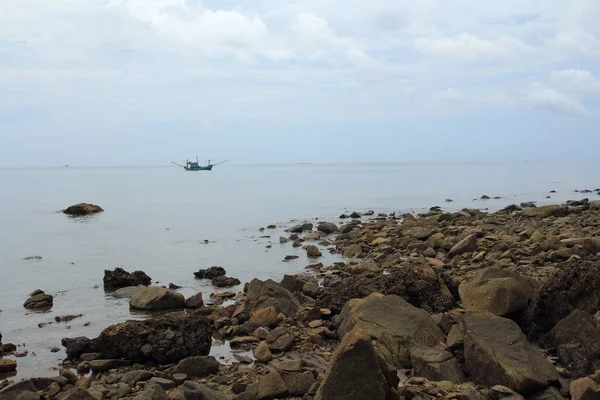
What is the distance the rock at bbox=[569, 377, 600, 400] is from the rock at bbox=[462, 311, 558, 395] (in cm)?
34

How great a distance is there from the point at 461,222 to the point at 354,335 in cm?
2073

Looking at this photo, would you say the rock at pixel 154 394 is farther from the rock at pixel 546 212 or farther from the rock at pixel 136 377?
the rock at pixel 546 212

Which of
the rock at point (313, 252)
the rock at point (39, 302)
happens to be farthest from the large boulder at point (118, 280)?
the rock at point (313, 252)

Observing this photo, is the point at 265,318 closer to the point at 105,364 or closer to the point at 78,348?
the point at 105,364

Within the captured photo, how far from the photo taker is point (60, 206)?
58.7m

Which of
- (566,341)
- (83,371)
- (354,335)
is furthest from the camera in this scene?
(83,371)

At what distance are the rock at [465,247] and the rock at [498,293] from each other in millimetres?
7471

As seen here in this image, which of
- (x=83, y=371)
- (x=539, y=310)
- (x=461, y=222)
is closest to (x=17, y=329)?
(x=83, y=371)

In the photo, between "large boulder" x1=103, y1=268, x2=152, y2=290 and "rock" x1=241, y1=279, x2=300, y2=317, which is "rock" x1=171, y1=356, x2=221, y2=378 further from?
"large boulder" x1=103, y1=268, x2=152, y2=290

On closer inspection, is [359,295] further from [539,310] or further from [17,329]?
[17,329]

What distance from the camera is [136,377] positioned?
8.35 m

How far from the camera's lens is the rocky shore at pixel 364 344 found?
6.69 metres

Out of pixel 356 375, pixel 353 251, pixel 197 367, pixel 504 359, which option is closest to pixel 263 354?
pixel 197 367

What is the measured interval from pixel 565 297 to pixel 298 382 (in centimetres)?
443
